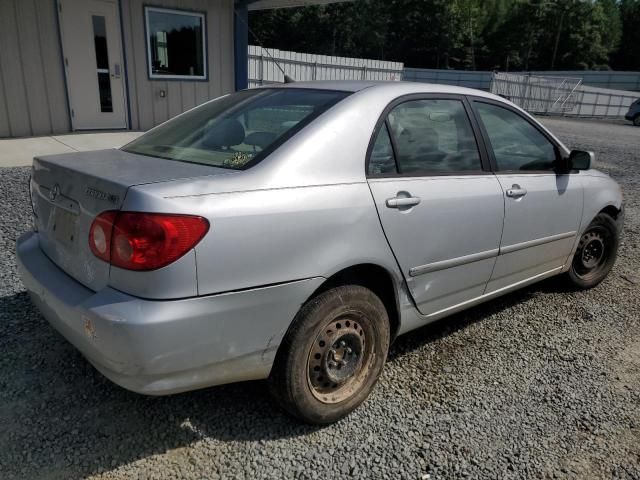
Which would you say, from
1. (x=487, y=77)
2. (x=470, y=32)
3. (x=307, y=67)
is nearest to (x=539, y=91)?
(x=487, y=77)

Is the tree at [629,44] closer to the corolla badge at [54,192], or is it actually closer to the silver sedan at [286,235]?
the silver sedan at [286,235]

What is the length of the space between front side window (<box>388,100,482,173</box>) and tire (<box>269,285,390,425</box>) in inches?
30.4

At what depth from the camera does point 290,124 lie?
247cm

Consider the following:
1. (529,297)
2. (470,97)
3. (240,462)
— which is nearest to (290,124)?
(470,97)

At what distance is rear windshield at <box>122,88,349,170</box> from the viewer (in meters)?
2.40

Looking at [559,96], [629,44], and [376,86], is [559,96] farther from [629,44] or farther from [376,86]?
[629,44]

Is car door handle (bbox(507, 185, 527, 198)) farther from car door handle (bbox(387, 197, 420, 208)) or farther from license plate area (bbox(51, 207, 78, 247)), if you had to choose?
license plate area (bbox(51, 207, 78, 247))

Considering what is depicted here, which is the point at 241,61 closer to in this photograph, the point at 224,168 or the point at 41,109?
the point at 41,109

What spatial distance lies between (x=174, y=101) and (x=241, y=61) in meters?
1.75

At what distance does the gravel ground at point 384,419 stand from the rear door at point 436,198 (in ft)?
1.64

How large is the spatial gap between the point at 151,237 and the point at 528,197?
2.44 meters

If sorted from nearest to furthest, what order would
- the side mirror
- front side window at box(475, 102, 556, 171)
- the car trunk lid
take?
the car trunk lid → front side window at box(475, 102, 556, 171) → the side mirror

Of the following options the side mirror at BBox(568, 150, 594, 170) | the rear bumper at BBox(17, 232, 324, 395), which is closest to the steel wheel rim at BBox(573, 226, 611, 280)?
the side mirror at BBox(568, 150, 594, 170)

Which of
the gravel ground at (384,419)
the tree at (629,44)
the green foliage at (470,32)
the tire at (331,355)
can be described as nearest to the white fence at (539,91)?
the gravel ground at (384,419)
